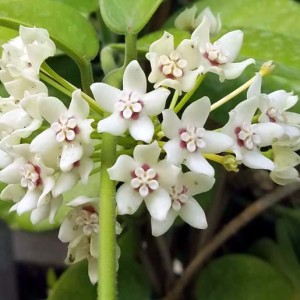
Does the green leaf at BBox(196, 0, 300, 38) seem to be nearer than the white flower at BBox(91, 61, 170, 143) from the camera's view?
No

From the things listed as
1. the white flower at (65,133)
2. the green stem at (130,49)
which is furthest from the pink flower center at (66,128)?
the green stem at (130,49)

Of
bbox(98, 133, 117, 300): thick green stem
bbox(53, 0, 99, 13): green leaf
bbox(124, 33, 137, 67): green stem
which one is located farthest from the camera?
bbox(53, 0, 99, 13): green leaf

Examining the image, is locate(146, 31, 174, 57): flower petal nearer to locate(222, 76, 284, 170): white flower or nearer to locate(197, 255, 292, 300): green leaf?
locate(222, 76, 284, 170): white flower

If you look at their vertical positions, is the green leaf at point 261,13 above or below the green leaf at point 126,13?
below

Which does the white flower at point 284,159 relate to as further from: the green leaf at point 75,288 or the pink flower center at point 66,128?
the green leaf at point 75,288

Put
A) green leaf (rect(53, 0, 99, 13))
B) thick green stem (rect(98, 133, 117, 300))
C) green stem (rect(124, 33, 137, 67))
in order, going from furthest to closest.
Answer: green leaf (rect(53, 0, 99, 13))
green stem (rect(124, 33, 137, 67))
thick green stem (rect(98, 133, 117, 300))

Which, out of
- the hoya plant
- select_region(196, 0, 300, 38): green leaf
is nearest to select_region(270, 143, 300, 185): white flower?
the hoya plant
